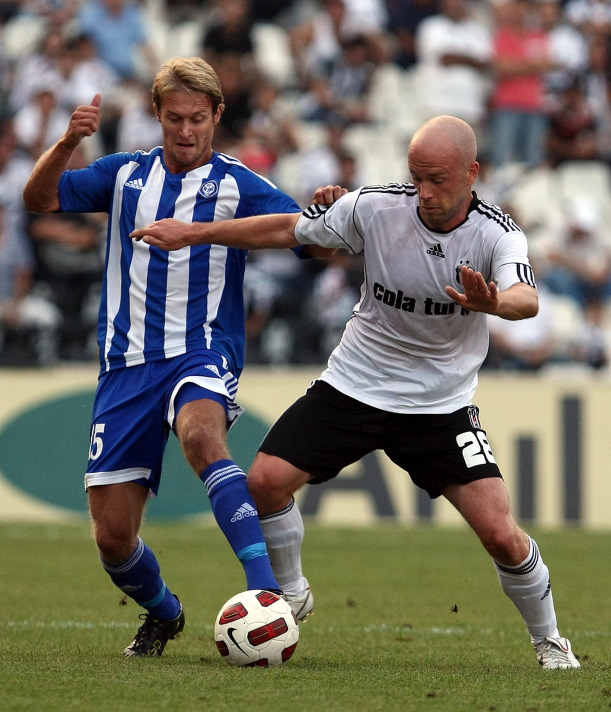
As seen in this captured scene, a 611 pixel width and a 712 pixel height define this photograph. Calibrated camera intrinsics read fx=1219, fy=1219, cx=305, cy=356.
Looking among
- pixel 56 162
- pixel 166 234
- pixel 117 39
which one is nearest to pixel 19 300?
pixel 117 39

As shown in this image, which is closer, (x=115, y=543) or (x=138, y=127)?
(x=115, y=543)

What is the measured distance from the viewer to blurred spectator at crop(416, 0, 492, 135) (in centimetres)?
1542

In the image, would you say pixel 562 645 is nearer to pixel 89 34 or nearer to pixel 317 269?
pixel 317 269

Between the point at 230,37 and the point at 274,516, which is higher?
the point at 230,37

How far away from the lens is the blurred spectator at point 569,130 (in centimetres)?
1557

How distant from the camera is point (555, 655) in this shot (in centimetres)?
521

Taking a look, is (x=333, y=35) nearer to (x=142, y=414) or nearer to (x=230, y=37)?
(x=230, y=37)

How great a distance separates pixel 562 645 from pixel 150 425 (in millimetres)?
2019

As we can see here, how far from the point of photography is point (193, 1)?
16547mm

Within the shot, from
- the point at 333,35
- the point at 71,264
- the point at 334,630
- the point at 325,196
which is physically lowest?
the point at 334,630

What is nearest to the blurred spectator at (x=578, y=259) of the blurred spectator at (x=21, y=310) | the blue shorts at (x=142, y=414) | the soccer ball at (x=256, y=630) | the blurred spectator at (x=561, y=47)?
the blurred spectator at (x=561, y=47)

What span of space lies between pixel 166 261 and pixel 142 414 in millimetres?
710

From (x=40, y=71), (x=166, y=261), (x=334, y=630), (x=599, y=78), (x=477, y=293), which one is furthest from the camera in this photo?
(x=599, y=78)

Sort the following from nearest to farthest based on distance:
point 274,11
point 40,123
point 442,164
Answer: point 442,164, point 40,123, point 274,11
